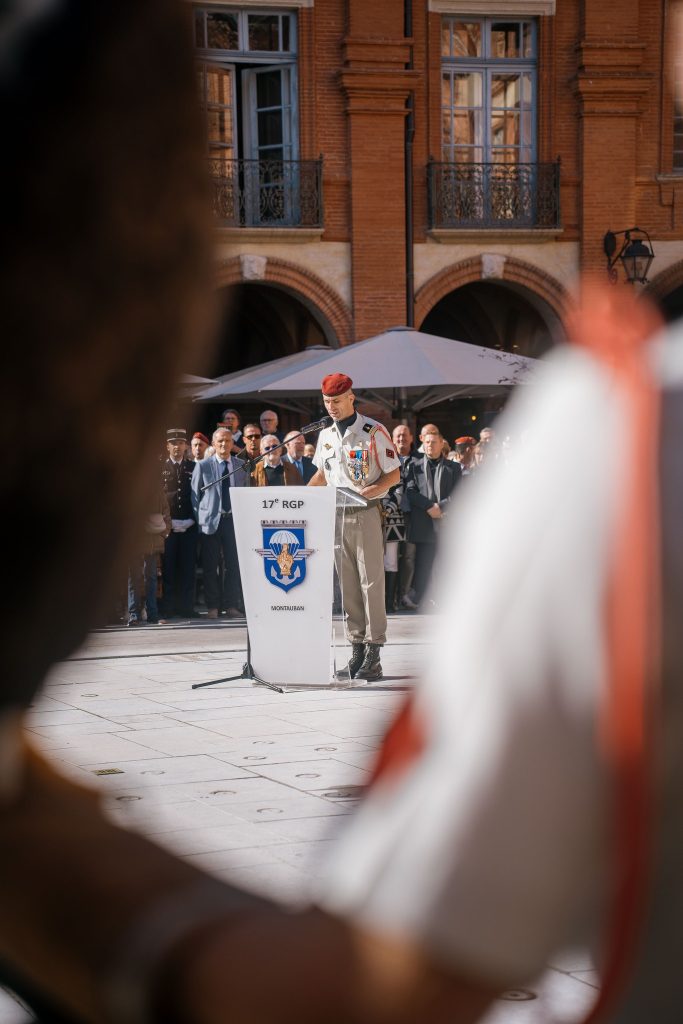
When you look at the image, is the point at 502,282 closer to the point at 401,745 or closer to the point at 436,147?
the point at 436,147

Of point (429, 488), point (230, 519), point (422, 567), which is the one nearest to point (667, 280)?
point (429, 488)

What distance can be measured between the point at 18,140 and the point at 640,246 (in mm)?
19256

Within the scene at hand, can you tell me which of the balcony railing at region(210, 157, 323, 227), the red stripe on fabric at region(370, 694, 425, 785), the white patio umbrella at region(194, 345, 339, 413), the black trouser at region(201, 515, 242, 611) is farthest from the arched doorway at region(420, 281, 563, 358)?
the red stripe on fabric at region(370, 694, 425, 785)

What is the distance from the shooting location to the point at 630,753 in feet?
2.19

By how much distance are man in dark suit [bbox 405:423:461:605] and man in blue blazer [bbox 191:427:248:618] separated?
1.75 metres

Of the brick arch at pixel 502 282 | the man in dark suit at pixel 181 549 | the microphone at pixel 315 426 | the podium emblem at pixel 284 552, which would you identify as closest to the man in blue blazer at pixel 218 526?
the man in dark suit at pixel 181 549

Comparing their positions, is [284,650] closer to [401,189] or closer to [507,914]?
[507,914]

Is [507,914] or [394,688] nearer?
[507,914]

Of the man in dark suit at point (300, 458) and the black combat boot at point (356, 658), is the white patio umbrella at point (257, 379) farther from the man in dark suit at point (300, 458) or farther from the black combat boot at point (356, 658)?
the black combat boot at point (356, 658)

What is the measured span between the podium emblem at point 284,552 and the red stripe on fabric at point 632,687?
795cm

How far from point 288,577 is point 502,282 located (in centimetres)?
1389

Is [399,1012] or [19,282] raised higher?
[19,282]

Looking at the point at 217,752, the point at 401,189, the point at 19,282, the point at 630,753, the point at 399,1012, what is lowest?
the point at 217,752

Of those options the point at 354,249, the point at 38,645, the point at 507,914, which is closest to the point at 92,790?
the point at 38,645
